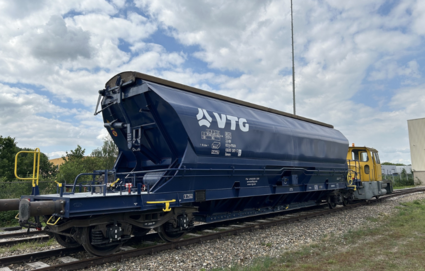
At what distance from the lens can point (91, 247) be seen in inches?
241

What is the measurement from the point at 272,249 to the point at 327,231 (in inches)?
118

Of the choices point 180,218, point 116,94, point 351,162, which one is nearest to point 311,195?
point 351,162

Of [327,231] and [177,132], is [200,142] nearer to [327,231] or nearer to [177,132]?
[177,132]

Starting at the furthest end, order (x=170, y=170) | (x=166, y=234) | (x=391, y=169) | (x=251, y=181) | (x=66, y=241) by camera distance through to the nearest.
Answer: (x=391, y=169)
(x=251, y=181)
(x=166, y=234)
(x=170, y=170)
(x=66, y=241)

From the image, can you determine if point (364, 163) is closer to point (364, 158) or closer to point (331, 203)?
point (364, 158)

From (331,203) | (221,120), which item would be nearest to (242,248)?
(221,120)

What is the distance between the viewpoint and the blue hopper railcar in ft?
20.2

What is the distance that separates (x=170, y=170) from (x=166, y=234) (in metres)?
1.70

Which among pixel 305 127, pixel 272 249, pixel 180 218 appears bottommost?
pixel 272 249

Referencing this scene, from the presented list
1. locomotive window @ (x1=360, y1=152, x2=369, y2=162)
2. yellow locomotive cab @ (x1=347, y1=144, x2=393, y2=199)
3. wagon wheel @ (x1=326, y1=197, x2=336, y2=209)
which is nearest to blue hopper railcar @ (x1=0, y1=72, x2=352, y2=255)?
wagon wheel @ (x1=326, y1=197, x2=336, y2=209)

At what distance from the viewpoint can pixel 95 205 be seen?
5875mm

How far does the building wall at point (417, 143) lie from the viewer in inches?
1772

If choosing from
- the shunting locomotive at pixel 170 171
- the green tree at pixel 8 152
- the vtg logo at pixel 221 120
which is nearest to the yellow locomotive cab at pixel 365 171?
the shunting locomotive at pixel 170 171

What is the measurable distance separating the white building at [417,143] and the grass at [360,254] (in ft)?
144
